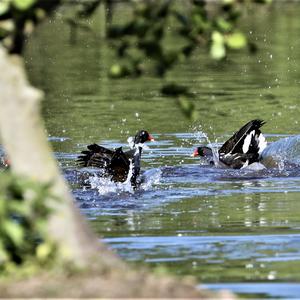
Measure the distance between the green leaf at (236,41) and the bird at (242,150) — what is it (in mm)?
10948

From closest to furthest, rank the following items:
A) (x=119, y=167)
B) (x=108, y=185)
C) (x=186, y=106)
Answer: (x=186, y=106)
(x=108, y=185)
(x=119, y=167)

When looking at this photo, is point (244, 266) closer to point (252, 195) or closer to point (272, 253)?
point (272, 253)

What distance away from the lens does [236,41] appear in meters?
7.59

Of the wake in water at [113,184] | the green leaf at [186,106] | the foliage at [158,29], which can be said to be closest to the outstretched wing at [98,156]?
the wake in water at [113,184]

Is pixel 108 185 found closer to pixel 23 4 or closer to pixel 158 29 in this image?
pixel 158 29

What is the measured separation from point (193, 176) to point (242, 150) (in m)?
2.08

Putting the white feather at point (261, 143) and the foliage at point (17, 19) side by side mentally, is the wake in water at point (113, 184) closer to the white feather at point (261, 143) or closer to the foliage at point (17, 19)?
the white feather at point (261, 143)

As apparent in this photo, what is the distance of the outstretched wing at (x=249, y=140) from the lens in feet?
62.4

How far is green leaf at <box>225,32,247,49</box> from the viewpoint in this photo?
757 cm

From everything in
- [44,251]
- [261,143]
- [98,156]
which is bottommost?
[261,143]

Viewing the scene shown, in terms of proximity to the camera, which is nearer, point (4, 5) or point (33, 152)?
point (4, 5)

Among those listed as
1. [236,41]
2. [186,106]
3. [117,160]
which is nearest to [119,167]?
[117,160]

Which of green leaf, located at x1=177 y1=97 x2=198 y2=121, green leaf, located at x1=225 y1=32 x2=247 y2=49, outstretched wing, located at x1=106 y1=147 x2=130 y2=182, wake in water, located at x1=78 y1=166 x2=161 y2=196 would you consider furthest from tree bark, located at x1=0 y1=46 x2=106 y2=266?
outstretched wing, located at x1=106 y1=147 x2=130 y2=182

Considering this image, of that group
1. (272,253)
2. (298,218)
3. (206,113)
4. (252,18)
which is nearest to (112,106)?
(206,113)
